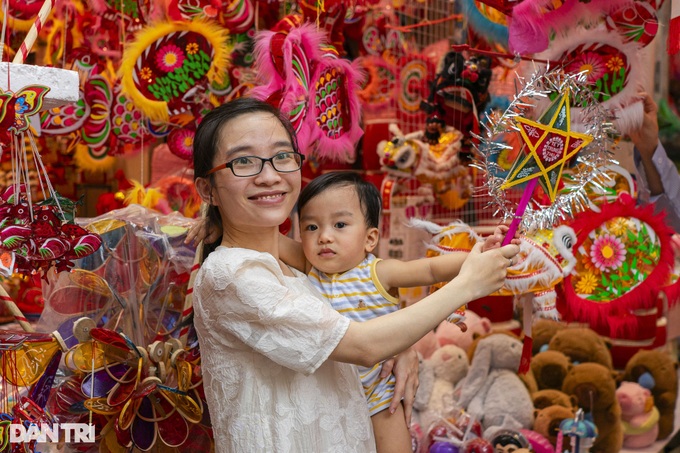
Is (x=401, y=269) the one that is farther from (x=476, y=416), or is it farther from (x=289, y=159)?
(x=476, y=416)

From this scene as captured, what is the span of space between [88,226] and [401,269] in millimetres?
687

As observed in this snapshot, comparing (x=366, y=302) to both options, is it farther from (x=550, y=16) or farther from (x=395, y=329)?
(x=550, y=16)

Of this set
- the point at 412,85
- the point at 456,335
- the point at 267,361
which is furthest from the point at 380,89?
the point at 267,361

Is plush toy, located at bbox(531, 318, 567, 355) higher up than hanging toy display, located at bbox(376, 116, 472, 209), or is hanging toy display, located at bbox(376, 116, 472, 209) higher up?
hanging toy display, located at bbox(376, 116, 472, 209)

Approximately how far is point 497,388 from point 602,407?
0.35 m

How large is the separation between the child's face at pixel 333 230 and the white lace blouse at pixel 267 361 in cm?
22

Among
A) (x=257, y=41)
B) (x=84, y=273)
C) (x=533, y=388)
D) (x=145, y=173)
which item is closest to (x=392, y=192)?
(x=533, y=388)

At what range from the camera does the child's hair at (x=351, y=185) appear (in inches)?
62.9

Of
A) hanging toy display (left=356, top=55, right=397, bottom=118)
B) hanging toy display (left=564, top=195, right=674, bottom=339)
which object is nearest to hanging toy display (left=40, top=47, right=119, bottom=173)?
hanging toy display (left=356, top=55, right=397, bottom=118)

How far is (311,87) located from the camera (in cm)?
180

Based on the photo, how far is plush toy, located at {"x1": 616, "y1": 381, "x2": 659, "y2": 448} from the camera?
2.65 meters

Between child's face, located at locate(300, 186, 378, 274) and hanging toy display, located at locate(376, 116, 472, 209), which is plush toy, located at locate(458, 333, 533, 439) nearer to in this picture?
hanging toy display, located at locate(376, 116, 472, 209)

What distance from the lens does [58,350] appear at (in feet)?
4.91

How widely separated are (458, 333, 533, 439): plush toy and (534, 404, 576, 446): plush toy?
46 mm
